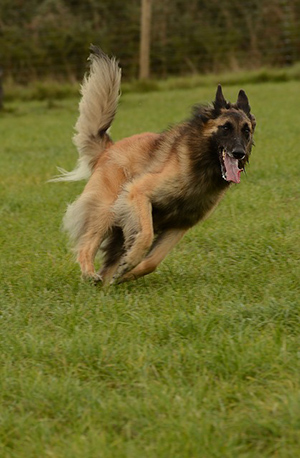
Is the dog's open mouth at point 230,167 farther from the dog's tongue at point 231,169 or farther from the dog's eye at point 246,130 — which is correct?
the dog's eye at point 246,130

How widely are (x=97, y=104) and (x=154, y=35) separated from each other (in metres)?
17.5

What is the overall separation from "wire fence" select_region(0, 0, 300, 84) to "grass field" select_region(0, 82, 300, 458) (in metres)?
16.0

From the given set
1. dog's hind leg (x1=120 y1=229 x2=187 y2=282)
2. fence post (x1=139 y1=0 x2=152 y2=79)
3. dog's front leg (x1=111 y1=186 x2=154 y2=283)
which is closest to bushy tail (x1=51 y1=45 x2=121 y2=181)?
dog's front leg (x1=111 y1=186 x2=154 y2=283)

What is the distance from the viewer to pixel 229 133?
5066 millimetres

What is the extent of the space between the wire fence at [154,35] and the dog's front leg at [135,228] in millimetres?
17605

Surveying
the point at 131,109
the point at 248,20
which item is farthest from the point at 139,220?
the point at 248,20

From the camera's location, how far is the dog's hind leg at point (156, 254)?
17.2ft

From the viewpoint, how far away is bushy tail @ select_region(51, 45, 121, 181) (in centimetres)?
585

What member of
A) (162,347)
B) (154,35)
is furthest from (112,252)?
(154,35)

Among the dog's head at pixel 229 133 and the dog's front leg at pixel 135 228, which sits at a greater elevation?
the dog's head at pixel 229 133

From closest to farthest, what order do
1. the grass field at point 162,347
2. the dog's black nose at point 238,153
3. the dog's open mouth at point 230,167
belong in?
the grass field at point 162,347 → the dog's black nose at point 238,153 → the dog's open mouth at point 230,167

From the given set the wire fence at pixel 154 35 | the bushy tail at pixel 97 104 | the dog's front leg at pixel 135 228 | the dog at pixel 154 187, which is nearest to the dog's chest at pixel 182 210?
the dog at pixel 154 187

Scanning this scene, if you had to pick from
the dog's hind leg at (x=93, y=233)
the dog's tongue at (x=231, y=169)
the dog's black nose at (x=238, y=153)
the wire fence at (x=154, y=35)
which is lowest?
the wire fence at (x=154, y=35)

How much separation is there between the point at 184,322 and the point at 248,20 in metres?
20.7
